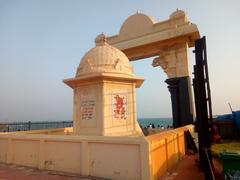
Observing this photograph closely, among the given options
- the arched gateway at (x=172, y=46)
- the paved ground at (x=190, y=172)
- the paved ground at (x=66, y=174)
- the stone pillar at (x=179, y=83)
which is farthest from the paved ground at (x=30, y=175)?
the arched gateway at (x=172, y=46)

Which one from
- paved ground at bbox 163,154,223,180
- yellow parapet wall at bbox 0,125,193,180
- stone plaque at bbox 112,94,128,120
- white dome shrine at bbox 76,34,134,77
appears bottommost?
paved ground at bbox 163,154,223,180

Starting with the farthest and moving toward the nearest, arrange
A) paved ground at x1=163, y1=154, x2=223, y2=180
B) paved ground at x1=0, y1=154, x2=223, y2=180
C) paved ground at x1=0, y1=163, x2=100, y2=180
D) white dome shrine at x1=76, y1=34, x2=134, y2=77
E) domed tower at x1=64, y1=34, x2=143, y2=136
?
white dome shrine at x1=76, y1=34, x2=134, y2=77, domed tower at x1=64, y1=34, x2=143, y2=136, paved ground at x1=0, y1=163, x2=100, y2=180, paved ground at x1=0, y1=154, x2=223, y2=180, paved ground at x1=163, y1=154, x2=223, y2=180

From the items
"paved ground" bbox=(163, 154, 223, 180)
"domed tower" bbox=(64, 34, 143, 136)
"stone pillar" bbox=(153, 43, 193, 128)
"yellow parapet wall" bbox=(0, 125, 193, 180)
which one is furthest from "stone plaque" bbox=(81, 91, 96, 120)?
"stone pillar" bbox=(153, 43, 193, 128)

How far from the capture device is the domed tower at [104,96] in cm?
867

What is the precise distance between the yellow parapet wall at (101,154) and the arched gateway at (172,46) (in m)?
4.64

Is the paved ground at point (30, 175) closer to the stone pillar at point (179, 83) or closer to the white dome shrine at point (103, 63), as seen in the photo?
the white dome shrine at point (103, 63)

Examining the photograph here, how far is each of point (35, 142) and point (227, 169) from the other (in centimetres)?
633

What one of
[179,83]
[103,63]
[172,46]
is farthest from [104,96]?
[172,46]

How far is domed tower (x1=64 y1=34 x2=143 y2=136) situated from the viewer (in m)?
8.67

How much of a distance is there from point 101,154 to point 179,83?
813cm

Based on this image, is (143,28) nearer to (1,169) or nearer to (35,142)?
(35,142)

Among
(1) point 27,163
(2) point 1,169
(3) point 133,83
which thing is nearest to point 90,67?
(3) point 133,83

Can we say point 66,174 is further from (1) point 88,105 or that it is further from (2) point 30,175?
(1) point 88,105

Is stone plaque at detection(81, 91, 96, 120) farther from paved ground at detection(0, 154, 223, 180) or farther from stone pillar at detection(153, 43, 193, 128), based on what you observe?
stone pillar at detection(153, 43, 193, 128)
